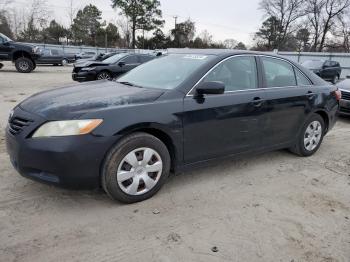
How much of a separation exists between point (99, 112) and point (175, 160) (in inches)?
39.4

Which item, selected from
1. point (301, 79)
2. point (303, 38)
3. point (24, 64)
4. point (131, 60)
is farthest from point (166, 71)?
point (303, 38)

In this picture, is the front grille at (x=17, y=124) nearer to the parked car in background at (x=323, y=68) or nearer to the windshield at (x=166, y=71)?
the windshield at (x=166, y=71)

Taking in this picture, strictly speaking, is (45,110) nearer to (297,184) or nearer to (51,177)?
(51,177)

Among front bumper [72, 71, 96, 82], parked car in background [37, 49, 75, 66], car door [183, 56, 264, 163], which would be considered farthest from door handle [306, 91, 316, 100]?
parked car in background [37, 49, 75, 66]

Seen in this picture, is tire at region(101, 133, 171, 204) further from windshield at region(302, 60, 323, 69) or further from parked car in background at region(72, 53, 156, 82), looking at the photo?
windshield at region(302, 60, 323, 69)

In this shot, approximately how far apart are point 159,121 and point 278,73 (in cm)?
215

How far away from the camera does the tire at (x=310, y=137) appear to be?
16.1 feet

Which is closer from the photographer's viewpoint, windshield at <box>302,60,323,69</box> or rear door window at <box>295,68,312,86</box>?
rear door window at <box>295,68,312,86</box>

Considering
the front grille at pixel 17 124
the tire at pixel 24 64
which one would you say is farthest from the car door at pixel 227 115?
the tire at pixel 24 64

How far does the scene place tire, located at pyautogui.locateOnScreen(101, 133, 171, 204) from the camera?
10.1 feet

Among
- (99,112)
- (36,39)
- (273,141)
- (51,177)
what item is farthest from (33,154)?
(36,39)

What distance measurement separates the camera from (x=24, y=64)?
57.7 feet

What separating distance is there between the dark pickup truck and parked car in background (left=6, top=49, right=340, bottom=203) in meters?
14.6

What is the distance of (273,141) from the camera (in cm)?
446
